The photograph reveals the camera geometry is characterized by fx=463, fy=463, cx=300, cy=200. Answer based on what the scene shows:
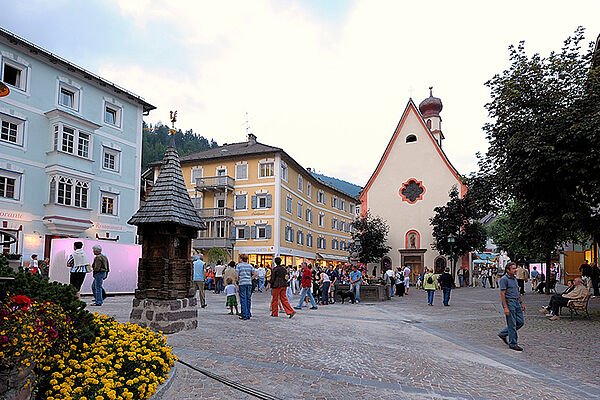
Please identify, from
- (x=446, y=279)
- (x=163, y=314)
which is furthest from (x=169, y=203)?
(x=446, y=279)

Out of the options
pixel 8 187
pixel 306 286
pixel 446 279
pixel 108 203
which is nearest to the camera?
pixel 306 286

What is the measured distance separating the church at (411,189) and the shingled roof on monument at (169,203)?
32.0m

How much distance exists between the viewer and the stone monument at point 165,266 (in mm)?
9820

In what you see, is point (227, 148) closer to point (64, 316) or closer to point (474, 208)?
point (474, 208)

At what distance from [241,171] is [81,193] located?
59.3ft

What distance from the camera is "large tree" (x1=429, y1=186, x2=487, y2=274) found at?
1446 inches

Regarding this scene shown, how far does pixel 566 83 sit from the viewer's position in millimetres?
15312

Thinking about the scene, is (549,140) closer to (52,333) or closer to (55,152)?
(52,333)

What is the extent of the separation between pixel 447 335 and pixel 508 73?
1020cm

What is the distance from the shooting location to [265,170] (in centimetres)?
4241

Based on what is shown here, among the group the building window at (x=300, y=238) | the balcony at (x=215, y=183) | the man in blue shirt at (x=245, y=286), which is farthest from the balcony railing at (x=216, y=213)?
the man in blue shirt at (x=245, y=286)

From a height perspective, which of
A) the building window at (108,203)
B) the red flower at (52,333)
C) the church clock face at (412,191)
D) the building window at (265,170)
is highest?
the building window at (265,170)

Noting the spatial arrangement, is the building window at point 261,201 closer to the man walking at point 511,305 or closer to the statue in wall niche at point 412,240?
the statue in wall niche at point 412,240

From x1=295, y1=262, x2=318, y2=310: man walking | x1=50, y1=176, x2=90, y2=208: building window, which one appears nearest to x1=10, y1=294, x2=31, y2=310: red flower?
x1=295, y1=262, x2=318, y2=310: man walking
